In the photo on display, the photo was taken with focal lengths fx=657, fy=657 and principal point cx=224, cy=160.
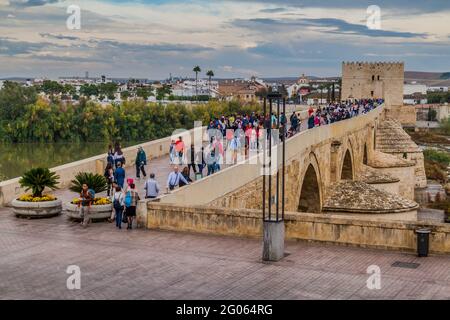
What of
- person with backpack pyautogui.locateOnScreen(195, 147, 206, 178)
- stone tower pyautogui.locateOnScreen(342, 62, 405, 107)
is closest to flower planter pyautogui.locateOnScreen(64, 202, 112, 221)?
person with backpack pyautogui.locateOnScreen(195, 147, 206, 178)

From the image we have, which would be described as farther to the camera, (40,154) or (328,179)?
(40,154)

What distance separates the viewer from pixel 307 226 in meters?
11.0

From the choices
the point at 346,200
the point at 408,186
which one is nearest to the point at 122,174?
the point at 346,200

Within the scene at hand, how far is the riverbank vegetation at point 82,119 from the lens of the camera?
6069cm

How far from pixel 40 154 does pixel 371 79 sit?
35.6 m

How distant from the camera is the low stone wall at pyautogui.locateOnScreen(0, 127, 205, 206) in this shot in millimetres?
14648

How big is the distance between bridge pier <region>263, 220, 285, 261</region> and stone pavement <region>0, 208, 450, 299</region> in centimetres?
18

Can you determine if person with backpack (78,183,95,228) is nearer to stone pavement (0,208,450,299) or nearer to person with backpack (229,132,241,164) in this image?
stone pavement (0,208,450,299)

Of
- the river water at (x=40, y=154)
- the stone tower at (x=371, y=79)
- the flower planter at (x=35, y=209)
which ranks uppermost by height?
the stone tower at (x=371, y=79)

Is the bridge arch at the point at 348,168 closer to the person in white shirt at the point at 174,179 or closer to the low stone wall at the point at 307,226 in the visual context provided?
the person in white shirt at the point at 174,179

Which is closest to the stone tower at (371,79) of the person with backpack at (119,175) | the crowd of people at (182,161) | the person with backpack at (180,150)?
the crowd of people at (182,161)

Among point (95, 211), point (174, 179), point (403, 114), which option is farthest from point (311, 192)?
point (403, 114)

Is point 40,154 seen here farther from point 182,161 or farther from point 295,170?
point 295,170

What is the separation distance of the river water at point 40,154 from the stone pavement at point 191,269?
26032 mm
